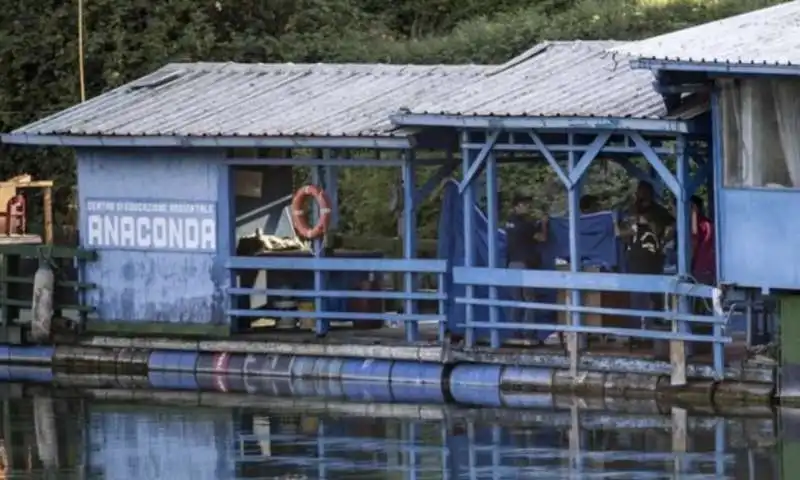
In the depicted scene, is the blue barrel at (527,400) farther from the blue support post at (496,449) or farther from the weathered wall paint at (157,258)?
the weathered wall paint at (157,258)

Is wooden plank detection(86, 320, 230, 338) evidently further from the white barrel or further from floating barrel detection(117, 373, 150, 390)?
floating barrel detection(117, 373, 150, 390)

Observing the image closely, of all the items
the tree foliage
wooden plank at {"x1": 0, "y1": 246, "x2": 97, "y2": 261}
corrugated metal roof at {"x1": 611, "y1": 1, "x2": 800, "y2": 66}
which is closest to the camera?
corrugated metal roof at {"x1": 611, "y1": 1, "x2": 800, "y2": 66}

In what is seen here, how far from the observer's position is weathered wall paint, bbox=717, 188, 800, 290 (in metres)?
23.5

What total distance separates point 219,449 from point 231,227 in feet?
21.4

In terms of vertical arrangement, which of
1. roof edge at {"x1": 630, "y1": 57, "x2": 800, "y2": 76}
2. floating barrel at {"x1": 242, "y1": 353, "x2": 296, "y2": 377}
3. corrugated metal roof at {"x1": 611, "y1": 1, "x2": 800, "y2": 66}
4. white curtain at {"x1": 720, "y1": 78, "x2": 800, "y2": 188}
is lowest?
floating barrel at {"x1": 242, "y1": 353, "x2": 296, "y2": 377}

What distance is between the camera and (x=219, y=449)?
73.4ft

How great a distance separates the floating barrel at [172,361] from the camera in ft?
93.2

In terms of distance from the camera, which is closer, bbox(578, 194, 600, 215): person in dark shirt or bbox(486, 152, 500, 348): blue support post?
bbox(486, 152, 500, 348): blue support post

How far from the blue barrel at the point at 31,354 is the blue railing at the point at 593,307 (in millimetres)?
5911

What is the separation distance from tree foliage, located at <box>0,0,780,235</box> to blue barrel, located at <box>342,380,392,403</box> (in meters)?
10.2

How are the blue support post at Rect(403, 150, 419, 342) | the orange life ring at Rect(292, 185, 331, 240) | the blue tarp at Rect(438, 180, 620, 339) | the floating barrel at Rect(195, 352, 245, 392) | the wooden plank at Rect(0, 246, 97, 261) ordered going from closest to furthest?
the blue tarp at Rect(438, 180, 620, 339)
the blue support post at Rect(403, 150, 419, 342)
the orange life ring at Rect(292, 185, 331, 240)
the floating barrel at Rect(195, 352, 245, 392)
the wooden plank at Rect(0, 246, 97, 261)

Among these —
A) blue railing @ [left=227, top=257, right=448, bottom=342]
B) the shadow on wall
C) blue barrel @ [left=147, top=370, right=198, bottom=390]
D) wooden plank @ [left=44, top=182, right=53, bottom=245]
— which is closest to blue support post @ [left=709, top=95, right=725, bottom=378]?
blue railing @ [left=227, top=257, right=448, bottom=342]

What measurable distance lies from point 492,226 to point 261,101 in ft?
14.0

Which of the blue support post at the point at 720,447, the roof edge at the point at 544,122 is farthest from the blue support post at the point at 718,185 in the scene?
the blue support post at the point at 720,447
